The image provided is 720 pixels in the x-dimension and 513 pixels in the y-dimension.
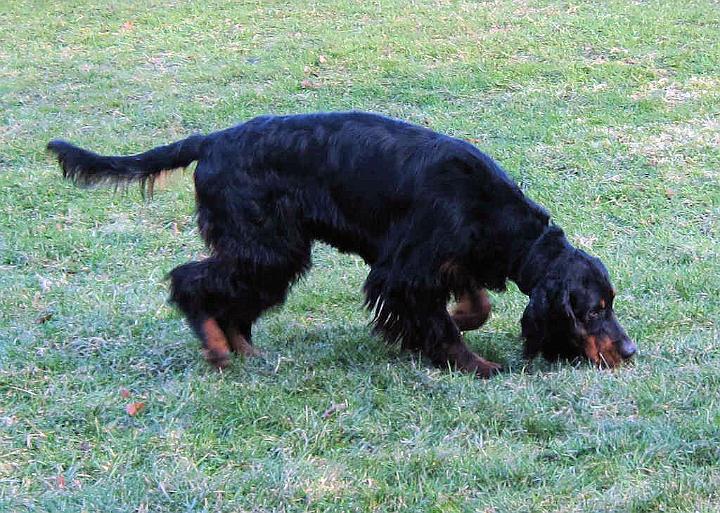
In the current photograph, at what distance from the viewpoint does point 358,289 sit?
20.0 feet

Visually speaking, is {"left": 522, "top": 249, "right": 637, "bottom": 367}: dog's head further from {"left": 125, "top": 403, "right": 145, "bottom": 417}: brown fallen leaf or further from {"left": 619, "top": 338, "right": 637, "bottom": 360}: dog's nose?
{"left": 125, "top": 403, "right": 145, "bottom": 417}: brown fallen leaf

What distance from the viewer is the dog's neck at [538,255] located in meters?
4.61

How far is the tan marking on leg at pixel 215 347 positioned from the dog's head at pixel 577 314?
4.71 feet

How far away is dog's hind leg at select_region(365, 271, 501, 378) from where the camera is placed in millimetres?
4734

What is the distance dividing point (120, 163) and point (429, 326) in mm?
1743

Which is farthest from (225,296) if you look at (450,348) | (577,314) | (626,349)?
(626,349)

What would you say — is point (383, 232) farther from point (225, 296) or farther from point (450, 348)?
point (225, 296)

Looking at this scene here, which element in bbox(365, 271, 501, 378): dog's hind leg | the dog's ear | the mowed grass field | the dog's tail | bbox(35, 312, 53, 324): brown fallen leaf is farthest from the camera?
bbox(35, 312, 53, 324): brown fallen leaf

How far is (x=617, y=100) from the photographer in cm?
953

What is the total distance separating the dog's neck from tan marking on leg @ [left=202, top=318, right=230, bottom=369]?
145 centimetres

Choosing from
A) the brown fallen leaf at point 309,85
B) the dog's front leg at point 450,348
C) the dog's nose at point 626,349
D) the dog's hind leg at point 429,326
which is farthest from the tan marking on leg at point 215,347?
the brown fallen leaf at point 309,85

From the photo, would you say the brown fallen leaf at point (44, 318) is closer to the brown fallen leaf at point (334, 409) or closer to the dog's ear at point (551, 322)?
the brown fallen leaf at point (334, 409)

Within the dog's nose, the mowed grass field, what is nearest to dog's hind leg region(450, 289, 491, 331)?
the mowed grass field

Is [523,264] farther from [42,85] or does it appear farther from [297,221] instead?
[42,85]
